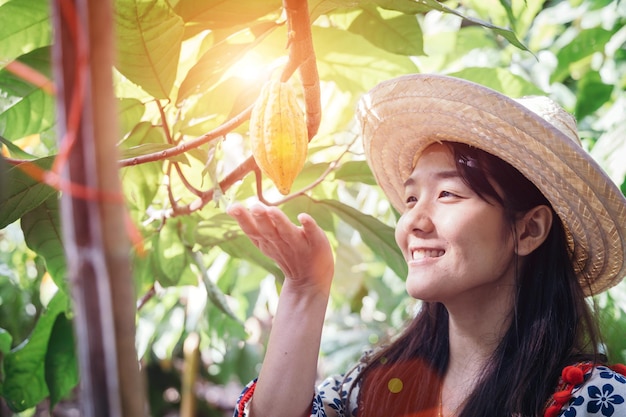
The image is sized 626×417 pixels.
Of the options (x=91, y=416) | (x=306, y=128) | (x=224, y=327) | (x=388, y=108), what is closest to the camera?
(x=91, y=416)

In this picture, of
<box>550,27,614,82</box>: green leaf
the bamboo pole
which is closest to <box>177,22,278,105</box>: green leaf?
the bamboo pole

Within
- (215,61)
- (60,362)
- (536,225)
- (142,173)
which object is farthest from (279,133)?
(60,362)

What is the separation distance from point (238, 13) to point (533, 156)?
506 millimetres

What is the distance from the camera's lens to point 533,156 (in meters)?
1.08

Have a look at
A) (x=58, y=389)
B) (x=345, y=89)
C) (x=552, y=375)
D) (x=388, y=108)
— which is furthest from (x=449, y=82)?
(x=58, y=389)

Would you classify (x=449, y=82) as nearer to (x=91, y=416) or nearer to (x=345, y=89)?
(x=345, y=89)

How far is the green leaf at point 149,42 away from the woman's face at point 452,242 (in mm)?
452

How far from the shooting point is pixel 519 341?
113 cm

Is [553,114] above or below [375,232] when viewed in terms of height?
above

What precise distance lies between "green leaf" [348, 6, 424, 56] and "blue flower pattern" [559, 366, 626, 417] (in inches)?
22.5

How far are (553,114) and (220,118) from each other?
554 millimetres

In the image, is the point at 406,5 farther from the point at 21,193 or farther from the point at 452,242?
the point at 21,193

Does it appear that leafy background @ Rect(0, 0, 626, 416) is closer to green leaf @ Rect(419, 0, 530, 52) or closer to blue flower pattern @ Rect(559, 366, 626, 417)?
green leaf @ Rect(419, 0, 530, 52)

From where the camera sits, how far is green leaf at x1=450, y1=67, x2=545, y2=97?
1263 mm
